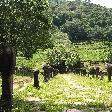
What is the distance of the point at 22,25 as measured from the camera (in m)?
29.4

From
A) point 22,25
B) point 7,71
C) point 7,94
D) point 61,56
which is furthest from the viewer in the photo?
point 61,56

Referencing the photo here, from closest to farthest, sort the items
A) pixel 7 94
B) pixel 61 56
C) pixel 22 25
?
pixel 7 94
pixel 22 25
pixel 61 56

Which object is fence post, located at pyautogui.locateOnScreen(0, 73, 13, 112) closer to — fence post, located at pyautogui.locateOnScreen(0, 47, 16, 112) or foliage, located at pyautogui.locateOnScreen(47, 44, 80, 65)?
fence post, located at pyautogui.locateOnScreen(0, 47, 16, 112)

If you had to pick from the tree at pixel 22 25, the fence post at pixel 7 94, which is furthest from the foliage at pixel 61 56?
the fence post at pixel 7 94

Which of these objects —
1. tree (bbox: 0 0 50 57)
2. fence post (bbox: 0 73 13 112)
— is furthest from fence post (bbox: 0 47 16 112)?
tree (bbox: 0 0 50 57)

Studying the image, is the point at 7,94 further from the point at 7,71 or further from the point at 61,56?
the point at 61,56

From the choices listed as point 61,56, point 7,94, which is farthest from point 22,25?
point 61,56

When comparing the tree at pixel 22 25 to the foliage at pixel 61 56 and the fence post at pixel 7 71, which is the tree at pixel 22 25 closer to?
the fence post at pixel 7 71

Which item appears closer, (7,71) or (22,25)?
(7,71)

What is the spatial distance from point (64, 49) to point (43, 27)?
3443 cm

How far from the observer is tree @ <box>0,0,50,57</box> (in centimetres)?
2680

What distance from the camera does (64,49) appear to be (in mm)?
66562

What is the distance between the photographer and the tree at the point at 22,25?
87.9 ft

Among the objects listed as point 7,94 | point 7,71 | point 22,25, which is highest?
point 22,25
